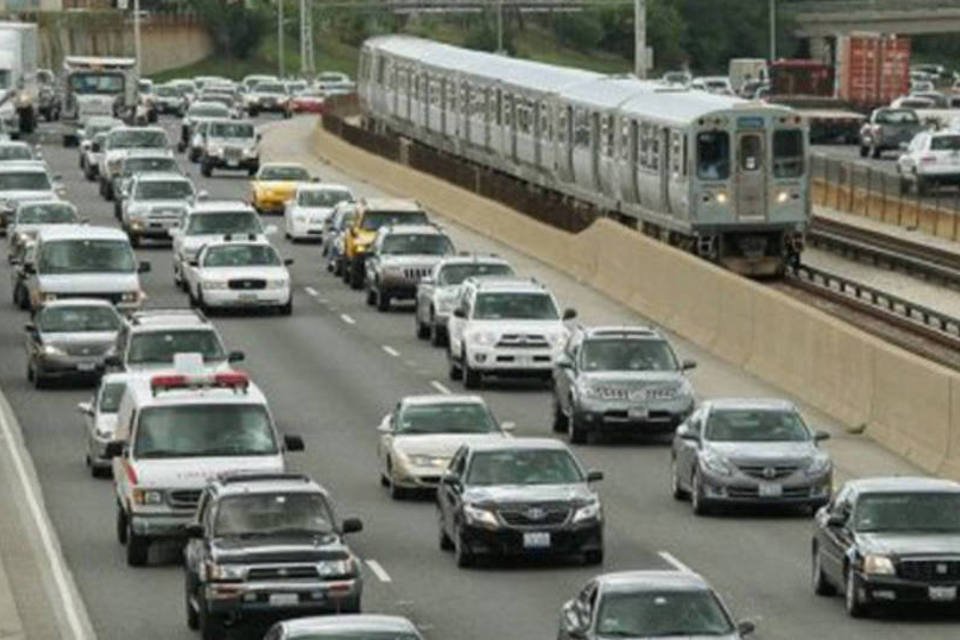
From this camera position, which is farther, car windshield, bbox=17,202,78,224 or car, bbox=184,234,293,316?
car windshield, bbox=17,202,78,224

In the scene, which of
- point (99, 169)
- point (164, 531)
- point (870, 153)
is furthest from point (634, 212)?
point (870, 153)

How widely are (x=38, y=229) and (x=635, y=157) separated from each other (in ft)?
39.7

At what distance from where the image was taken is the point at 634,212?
244 feet

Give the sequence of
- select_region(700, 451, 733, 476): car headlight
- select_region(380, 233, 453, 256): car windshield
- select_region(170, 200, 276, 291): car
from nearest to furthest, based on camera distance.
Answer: select_region(700, 451, 733, 476): car headlight
select_region(380, 233, 453, 256): car windshield
select_region(170, 200, 276, 291): car

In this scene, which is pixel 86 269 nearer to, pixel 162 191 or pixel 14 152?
pixel 162 191

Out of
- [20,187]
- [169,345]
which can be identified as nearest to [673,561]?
[169,345]

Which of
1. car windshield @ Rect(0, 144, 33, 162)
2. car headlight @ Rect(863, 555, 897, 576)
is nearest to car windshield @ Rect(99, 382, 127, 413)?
car headlight @ Rect(863, 555, 897, 576)

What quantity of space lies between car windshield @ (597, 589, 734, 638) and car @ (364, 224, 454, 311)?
1493 inches

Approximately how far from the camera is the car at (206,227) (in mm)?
70250

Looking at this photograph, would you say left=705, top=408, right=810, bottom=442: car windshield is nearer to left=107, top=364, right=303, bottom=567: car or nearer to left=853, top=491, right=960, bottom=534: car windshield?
left=107, top=364, right=303, bottom=567: car

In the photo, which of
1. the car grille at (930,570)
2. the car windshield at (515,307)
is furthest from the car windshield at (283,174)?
the car grille at (930,570)

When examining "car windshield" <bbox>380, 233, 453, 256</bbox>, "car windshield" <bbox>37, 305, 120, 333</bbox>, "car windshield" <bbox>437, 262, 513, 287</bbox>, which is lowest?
"car windshield" <bbox>380, 233, 453, 256</bbox>

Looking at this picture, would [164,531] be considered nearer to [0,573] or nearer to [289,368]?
[0,573]

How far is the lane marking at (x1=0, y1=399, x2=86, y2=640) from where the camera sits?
35.0 m
